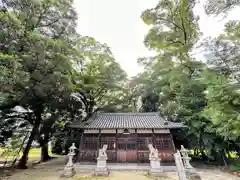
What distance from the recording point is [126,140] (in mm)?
11273

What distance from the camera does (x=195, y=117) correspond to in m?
10.5

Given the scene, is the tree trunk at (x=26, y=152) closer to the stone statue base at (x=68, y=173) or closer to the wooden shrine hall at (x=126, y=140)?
the wooden shrine hall at (x=126, y=140)

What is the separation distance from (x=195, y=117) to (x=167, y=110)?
9.02ft

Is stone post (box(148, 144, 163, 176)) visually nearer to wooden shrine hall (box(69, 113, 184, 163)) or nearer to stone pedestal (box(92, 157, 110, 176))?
wooden shrine hall (box(69, 113, 184, 163))

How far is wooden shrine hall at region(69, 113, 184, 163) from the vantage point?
10.7 meters

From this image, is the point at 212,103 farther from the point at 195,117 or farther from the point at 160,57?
the point at 160,57

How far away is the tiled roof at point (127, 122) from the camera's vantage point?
36.4 ft

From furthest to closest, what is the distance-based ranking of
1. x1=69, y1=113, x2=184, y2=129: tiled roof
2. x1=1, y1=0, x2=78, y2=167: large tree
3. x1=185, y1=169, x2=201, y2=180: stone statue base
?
x1=69, y1=113, x2=184, y2=129: tiled roof
x1=185, y1=169, x2=201, y2=180: stone statue base
x1=1, y1=0, x2=78, y2=167: large tree

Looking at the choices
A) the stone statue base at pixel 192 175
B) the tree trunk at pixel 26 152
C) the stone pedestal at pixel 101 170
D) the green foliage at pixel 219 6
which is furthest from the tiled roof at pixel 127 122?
the green foliage at pixel 219 6

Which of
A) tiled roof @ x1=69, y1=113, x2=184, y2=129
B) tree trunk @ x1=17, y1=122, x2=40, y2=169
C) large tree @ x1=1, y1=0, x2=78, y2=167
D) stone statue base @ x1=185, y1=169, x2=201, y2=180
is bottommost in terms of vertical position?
stone statue base @ x1=185, y1=169, x2=201, y2=180

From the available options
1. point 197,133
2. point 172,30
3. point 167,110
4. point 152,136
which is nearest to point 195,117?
point 197,133

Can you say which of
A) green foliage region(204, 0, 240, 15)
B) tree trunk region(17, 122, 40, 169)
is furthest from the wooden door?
green foliage region(204, 0, 240, 15)

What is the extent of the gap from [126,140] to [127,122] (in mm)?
1622

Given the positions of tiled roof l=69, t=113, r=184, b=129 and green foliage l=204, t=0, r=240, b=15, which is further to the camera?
tiled roof l=69, t=113, r=184, b=129
